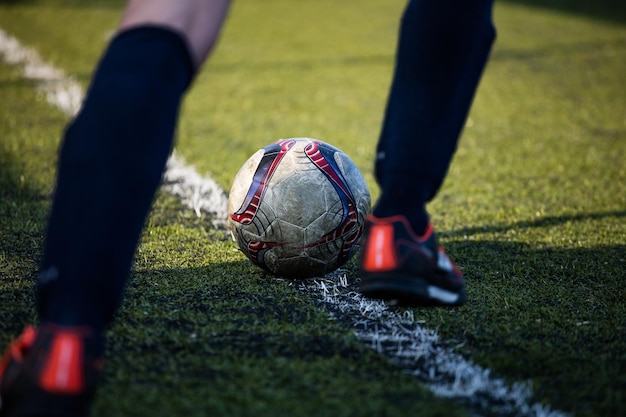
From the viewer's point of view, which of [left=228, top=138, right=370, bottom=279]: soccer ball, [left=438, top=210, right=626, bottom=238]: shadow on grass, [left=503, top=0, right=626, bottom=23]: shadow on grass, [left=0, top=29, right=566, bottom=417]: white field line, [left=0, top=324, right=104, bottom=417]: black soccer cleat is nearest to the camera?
[left=0, top=324, right=104, bottom=417]: black soccer cleat

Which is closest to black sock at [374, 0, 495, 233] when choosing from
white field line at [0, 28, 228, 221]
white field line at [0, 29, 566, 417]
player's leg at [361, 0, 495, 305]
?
player's leg at [361, 0, 495, 305]

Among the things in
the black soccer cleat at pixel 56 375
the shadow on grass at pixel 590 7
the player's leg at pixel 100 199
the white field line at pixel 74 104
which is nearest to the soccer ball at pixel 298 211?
the white field line at pixel 74 104

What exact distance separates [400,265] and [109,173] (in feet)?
2.27

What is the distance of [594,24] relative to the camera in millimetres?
10461

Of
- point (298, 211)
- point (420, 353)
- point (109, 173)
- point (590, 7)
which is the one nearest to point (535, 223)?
point (298, 211)

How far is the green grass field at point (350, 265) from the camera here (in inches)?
71.6

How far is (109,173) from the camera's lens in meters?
1.42

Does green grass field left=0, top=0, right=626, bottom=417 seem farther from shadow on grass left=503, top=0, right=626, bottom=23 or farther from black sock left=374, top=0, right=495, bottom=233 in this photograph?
shadow on grass left=503, top=0, right=626, bottom=23

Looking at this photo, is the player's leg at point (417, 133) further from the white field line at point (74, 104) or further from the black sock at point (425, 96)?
the white field line at point (74, 104)

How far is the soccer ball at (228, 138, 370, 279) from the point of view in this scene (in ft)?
8.38

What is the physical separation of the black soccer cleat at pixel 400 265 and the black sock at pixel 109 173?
1.75 feet

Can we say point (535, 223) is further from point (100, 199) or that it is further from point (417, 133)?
point (100, 199)

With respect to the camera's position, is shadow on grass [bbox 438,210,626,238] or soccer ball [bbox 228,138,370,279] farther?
shadow on grass [bbox 438,210,626,238]

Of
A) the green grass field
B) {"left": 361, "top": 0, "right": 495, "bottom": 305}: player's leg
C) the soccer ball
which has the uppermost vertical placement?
{"left": 361, "top": 0, "right": 495, "bottom": 305}: player's leg
